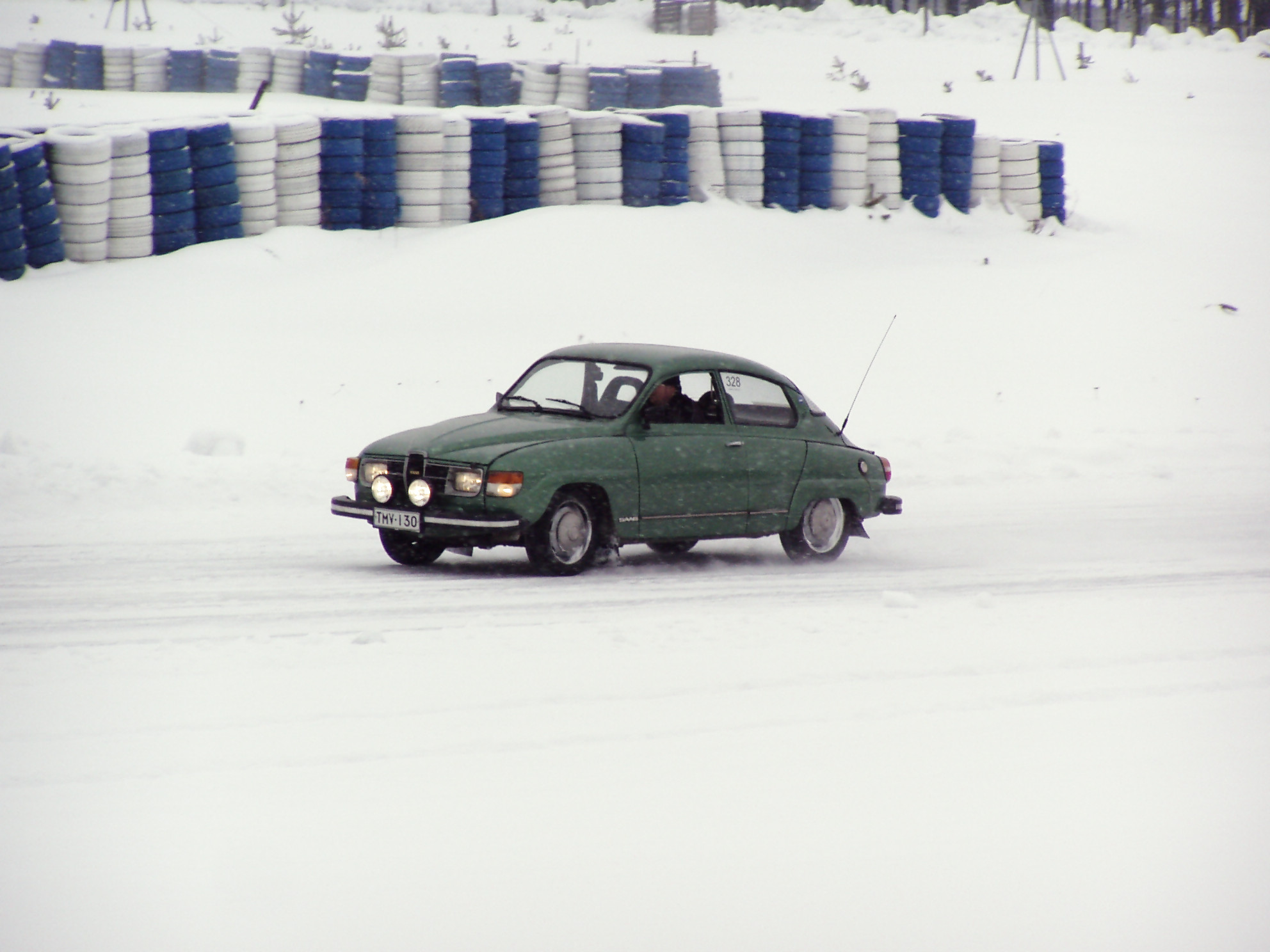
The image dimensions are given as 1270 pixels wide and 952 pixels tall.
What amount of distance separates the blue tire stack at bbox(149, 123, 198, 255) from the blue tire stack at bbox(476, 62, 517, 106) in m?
12.7

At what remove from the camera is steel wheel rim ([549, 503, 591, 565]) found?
880 cm

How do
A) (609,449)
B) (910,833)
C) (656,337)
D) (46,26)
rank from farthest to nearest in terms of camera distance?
(46,26) < (656,337) < (609,449) < (910,833)

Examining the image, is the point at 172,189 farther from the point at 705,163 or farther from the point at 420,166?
the point at 705,163

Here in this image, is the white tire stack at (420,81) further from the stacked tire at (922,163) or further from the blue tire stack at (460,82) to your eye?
the stacked tire at (922,163)

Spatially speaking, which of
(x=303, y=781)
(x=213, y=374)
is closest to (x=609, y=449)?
(x=303, y=781)

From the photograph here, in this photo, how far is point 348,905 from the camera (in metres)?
3.98

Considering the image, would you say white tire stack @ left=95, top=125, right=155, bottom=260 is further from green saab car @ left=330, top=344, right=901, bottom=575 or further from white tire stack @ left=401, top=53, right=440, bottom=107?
white tire stack @ left=401, top=53, right=440, bottom=107

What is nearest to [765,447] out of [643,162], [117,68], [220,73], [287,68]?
[643,162]

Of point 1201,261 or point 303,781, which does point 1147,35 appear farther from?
point 303,781

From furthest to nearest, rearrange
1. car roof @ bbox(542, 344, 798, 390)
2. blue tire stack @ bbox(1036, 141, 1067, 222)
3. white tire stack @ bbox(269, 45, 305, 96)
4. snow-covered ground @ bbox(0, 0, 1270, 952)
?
white tire stack @ bbox(269, 45, 305, 96), blue tire stack @ bbox(1036, 141, 1067, 222), car roof @ bbox(542, 344, 798, 390), snow-covered ground @ bbox(0, 0, 1270, 952)

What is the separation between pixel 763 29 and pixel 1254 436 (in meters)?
36.4

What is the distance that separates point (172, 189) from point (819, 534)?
1113 cm

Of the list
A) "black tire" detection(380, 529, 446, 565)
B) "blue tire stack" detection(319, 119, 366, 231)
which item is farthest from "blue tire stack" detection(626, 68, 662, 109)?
"black tire" detection(380, 529, 446, 565)

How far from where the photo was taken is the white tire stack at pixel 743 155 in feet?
69.7
